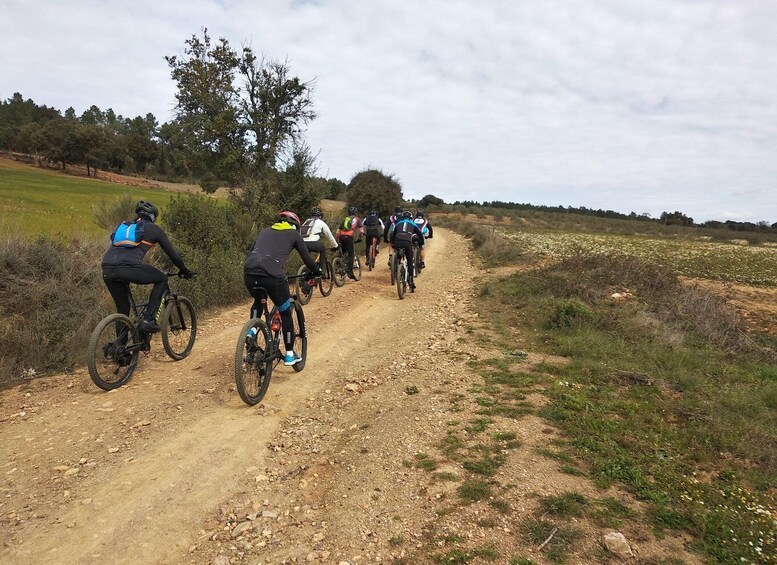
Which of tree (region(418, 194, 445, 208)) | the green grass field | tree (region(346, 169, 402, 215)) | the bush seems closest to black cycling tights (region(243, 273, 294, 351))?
the bush

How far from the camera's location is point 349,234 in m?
12.8

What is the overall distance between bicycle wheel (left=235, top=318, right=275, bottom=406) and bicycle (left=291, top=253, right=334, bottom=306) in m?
4.40

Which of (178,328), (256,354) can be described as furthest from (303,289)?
(256,354)

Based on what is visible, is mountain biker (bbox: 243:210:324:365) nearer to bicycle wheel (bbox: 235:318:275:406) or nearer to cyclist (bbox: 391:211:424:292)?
bicycle wheel (bbox: 235:318:275:406)

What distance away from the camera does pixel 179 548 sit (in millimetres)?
3066

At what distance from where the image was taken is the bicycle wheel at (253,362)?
4.93 m

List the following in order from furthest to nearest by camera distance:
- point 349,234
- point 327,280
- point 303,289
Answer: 1. point 349,234
2. point 327,280
3. point 303,289

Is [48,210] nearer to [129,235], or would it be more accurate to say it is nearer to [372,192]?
[129,235]

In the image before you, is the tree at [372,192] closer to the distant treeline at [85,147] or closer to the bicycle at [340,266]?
the bicycle at [340,266]

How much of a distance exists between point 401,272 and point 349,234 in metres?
2.18

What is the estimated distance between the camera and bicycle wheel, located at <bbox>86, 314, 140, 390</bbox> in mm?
5363

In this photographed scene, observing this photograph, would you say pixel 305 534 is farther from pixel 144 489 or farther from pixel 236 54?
pixel 236 54

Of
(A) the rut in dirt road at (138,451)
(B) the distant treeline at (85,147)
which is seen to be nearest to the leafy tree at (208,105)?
(A) the rut in dirt road at (138,451)

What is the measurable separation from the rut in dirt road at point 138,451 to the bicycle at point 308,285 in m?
3.16
